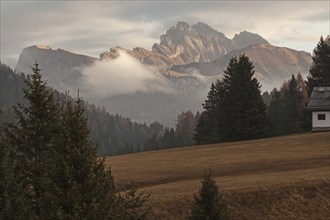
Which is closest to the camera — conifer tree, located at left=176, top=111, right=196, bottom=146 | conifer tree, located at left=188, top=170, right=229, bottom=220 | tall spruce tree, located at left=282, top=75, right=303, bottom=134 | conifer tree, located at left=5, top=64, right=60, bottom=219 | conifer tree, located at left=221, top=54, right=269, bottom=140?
conifer tree, located at left=5, top=64, right=60, bottom=219

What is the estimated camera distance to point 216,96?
96.1 m

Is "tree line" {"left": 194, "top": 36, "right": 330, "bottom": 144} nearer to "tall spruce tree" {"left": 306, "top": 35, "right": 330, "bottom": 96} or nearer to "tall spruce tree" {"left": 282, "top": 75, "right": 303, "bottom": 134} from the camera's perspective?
"tall spruce tree" {"left": 306, "top": 35, "right": 330, "bottom": 96}

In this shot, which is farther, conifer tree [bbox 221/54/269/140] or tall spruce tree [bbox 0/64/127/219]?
conifer tree [bbox 221/54/269/140]

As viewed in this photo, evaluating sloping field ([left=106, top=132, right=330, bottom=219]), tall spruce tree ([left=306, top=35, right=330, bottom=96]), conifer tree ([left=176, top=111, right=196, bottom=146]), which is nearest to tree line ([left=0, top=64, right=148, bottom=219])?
sloping field ([left=106, top=132, right=330, bottom=219])

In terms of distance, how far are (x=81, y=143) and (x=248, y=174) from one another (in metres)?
25.4

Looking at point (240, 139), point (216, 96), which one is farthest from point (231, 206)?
point (216, 96)

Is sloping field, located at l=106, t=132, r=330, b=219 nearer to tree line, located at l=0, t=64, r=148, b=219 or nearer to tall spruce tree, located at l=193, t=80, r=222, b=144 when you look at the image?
tree line, located at l=0, t=64, r=148, b=219

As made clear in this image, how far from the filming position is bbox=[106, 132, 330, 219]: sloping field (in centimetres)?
3291

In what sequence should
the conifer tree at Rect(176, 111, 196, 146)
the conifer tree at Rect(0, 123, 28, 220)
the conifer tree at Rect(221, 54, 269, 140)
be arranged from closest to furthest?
the conifer tree at Rect(0, 123, 28, 220), the conifer tree at Rect(221, 54, 269, 140), the conifer tree at Rect(176, 111, 196, 146)

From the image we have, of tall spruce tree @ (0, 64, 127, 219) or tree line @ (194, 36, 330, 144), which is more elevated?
tree line @ (194, 36, 330, 144)

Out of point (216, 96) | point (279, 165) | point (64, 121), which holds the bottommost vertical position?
point (279, 165)

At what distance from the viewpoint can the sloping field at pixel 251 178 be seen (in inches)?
1296

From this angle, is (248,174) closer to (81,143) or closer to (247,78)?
(81,143)

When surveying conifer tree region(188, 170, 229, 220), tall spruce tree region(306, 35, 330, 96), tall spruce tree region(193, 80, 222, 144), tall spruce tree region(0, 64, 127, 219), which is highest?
tall spruce tree region(306, 35, 330, 96)
